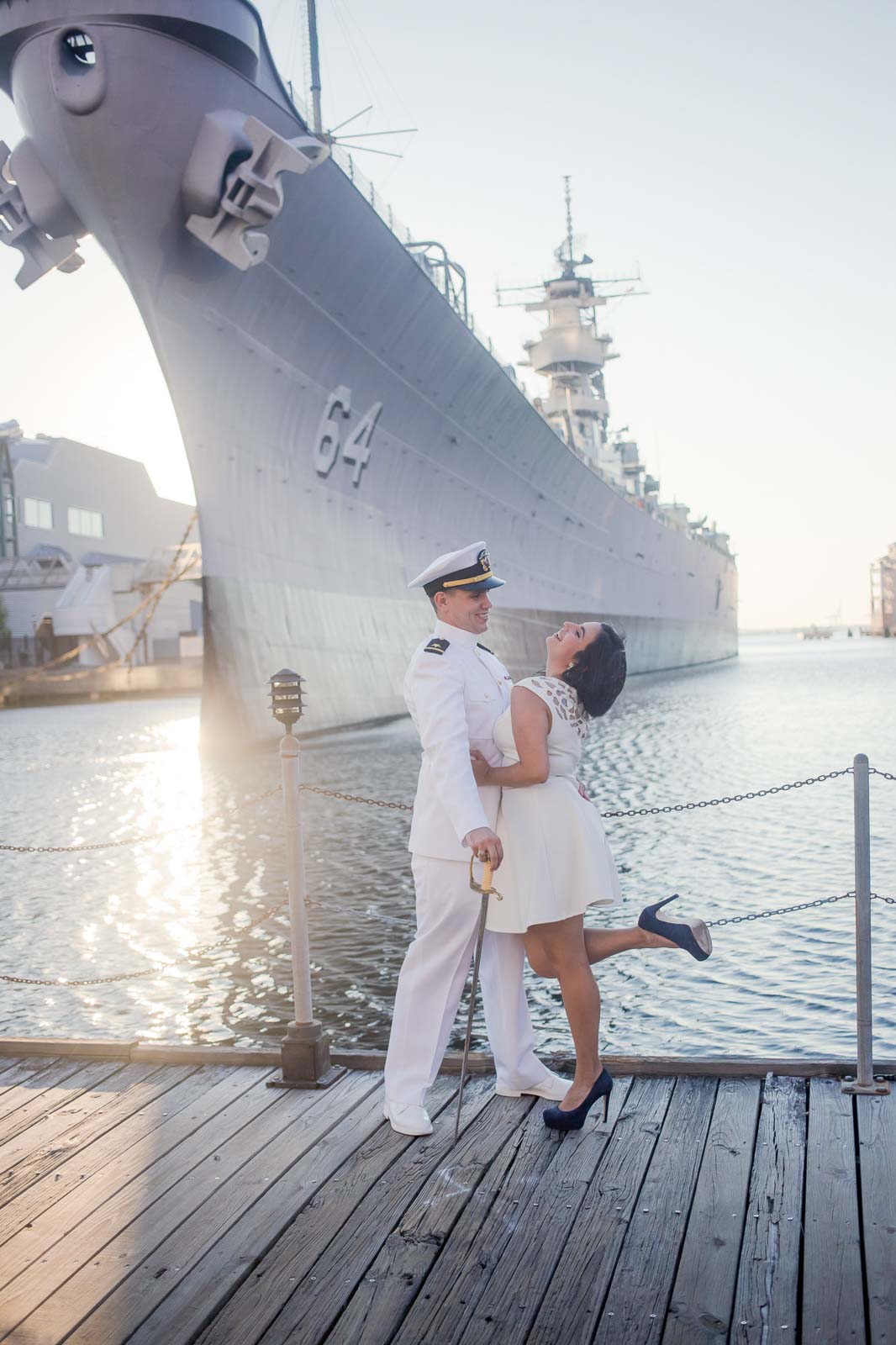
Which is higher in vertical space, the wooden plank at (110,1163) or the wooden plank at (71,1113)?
the wooden plank at (110,1163)

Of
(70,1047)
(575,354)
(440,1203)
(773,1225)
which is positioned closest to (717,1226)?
(773,1225)

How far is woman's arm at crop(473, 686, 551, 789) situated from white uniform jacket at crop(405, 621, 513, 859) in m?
0.13

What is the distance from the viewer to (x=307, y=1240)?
2652 mm

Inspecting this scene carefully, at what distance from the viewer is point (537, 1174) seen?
2.93 m

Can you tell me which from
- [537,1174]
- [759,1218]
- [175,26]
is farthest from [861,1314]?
[175,26]

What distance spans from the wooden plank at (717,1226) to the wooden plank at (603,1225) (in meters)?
0.15

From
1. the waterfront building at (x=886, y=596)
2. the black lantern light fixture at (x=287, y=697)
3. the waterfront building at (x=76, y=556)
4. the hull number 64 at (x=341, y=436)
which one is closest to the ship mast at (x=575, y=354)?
the waterfront building at (x=76, y=556)

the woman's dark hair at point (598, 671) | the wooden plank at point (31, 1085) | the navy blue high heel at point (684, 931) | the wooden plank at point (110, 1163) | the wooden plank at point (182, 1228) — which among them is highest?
the woman's dark hair at point (598, 671)

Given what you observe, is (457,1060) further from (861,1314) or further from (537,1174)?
(861,1314)

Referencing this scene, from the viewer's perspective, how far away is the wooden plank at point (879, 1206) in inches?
88.0

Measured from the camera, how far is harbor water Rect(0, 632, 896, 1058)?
5941mm

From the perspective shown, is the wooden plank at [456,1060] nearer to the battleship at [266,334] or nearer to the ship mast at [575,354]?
the battleship at [266,334]

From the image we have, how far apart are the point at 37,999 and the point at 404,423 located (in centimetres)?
1513

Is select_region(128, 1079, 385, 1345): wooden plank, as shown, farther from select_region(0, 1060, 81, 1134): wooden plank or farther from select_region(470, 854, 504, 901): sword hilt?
select_region(0, 1060, 81, 1134): wooden plank
